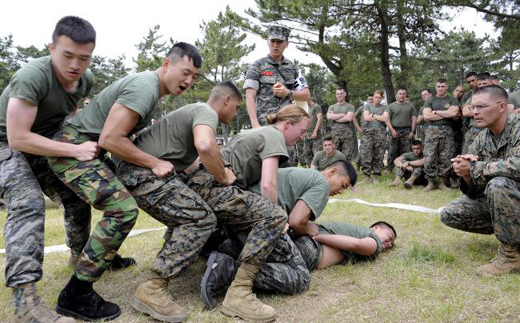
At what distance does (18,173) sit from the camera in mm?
2516

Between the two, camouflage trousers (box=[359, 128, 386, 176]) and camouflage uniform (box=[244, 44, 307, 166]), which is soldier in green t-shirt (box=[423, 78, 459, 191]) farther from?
camouflage uniform (box=[244, 44, 307, 166])

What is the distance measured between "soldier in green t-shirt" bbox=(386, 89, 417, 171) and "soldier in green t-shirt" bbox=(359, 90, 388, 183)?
0.20 metres

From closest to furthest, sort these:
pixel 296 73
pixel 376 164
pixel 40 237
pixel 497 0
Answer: pixel 40 237 < pixel 296 73 < pixel 497 0 < pixel 376 164

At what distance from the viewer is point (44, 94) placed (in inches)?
99.3

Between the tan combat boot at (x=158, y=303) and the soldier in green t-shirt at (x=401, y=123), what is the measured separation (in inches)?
295

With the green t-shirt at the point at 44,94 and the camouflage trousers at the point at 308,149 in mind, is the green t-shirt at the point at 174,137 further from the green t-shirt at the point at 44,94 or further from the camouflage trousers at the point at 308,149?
the camouflage trousers at the point at 308,149

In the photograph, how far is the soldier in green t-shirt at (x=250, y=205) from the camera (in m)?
2.51

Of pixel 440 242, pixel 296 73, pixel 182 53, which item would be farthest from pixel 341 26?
pixel 182 53

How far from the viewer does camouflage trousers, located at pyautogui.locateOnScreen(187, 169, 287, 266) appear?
2.59 m

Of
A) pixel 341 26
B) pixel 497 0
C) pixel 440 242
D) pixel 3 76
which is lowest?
pixel 440 242

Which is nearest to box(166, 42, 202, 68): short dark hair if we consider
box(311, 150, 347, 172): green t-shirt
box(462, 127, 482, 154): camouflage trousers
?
box(462, 127, 482, 154): camouflage trousers

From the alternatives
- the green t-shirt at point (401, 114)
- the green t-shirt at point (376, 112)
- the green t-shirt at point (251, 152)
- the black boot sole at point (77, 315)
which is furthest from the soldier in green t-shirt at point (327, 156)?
the black boot sole at point (77, 315)

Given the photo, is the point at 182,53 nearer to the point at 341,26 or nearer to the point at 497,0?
the point at 497,0

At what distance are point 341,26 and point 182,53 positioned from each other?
1148 cm
